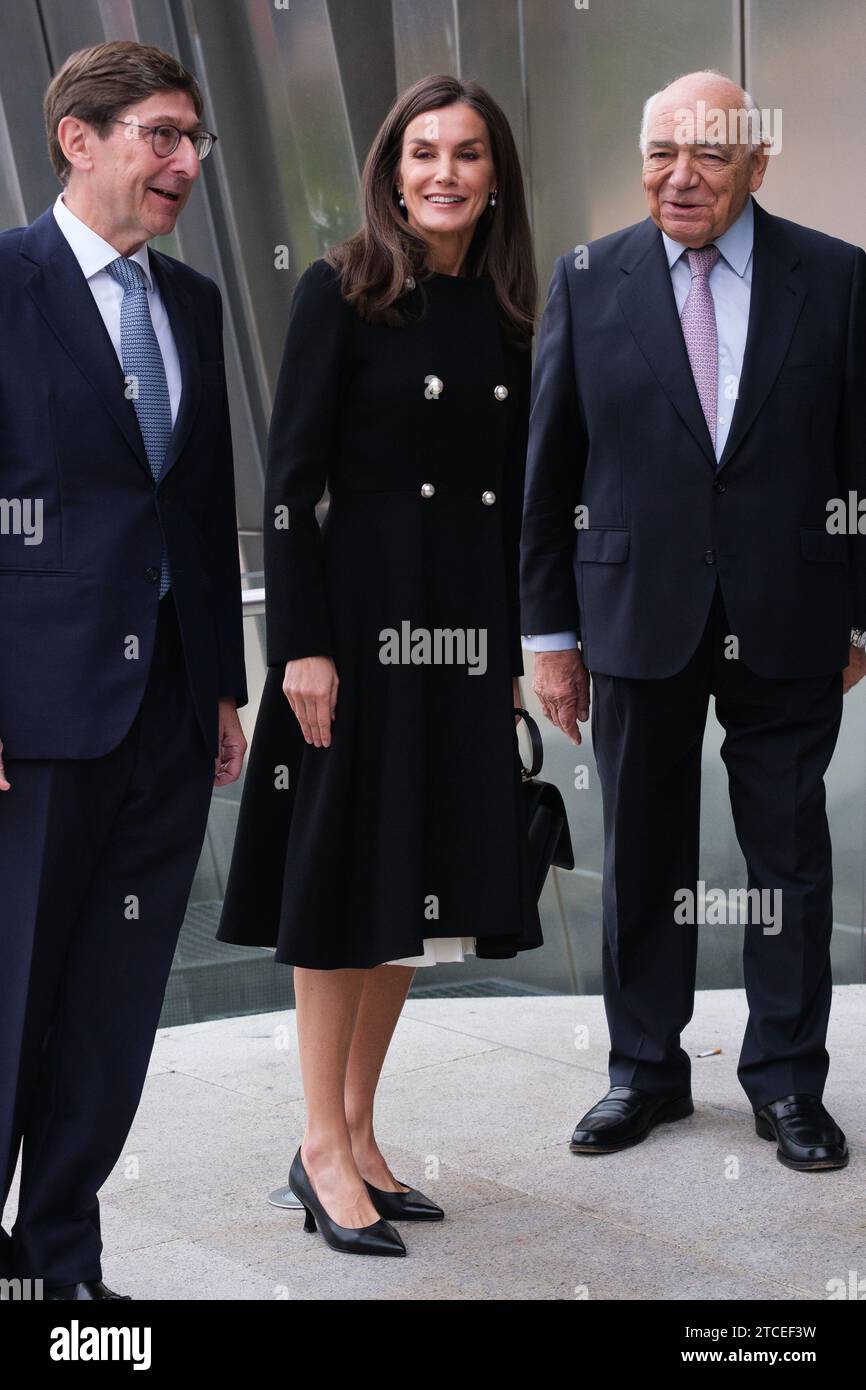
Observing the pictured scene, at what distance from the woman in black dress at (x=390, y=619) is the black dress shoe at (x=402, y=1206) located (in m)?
0.14

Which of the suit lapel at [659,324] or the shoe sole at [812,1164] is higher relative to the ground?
the suit lapel at [659,324]

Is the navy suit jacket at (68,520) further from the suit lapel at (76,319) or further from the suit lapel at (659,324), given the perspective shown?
the suit lapel at (659,324)

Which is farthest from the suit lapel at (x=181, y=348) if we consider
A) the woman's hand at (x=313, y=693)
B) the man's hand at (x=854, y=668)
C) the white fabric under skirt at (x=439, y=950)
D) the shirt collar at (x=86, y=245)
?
the man's hand at (x=854, y=668)

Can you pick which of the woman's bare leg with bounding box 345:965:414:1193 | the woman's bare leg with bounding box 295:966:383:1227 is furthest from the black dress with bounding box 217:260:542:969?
the woman's bare leg with bounding box 345:965:414:1193

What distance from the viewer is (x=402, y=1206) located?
3115 mm

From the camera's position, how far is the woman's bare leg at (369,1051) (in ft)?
10.2

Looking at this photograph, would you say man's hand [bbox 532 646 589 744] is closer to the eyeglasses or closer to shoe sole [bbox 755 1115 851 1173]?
shoe sole [bbox 755 1115 851 1173]

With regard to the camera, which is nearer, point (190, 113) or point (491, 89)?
point (190, 113)

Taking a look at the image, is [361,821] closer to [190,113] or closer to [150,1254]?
[150,1254]

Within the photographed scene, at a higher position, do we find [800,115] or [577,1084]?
[800,115]

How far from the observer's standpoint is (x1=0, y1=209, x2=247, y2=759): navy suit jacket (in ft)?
8.17

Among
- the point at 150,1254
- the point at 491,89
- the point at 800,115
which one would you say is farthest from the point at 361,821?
the point at 491,89

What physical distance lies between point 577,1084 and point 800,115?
154 inches

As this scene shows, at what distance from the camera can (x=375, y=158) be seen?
2.92 meters
